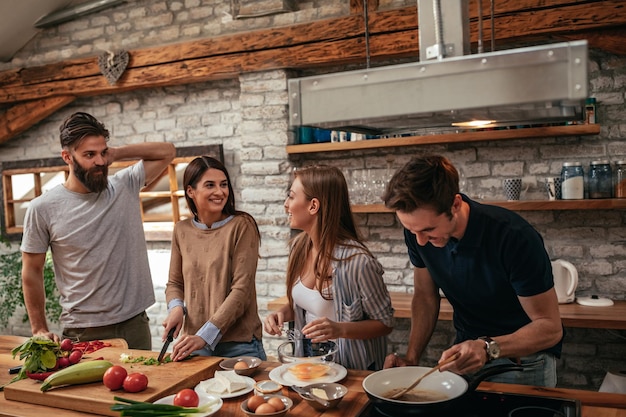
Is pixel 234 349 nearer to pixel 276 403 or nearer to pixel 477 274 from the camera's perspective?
pixel 276 403

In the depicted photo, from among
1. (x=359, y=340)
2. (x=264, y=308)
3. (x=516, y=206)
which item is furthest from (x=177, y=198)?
(x=359, y=340)

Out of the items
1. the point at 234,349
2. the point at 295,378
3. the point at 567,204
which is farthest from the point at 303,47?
the point at 295,378

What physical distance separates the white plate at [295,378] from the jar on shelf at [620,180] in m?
2.51

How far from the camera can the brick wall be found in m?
3.87

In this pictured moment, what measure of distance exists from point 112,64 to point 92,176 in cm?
247

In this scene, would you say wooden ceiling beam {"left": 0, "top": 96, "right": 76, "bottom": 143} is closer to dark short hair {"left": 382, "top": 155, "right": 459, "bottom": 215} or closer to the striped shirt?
the striped shirt

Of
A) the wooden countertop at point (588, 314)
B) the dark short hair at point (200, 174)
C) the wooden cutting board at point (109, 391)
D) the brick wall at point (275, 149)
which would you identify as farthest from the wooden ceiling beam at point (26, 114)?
the wooden cutting board at point (109, 391)

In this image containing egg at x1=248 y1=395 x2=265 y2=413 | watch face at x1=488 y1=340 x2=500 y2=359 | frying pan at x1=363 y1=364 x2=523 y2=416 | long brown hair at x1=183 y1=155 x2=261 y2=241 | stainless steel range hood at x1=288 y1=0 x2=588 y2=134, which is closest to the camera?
stainless steel range hood at x1=288 y1=0 x2=588 y2=134

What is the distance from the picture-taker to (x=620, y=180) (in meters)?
3.67

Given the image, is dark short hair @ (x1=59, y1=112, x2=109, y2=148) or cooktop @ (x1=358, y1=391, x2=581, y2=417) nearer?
cooktop @ (x1=358, y1=391, x2=581, y2=417)

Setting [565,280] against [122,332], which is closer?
[122,332]

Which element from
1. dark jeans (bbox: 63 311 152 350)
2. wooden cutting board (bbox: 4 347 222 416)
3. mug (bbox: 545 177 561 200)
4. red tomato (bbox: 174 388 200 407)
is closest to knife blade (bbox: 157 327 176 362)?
wooden cutting board (bbox: 4 347 222 416)

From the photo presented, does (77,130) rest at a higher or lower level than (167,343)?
higher

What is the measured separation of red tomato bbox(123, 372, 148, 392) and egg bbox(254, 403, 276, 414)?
44 centimetres
